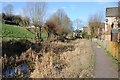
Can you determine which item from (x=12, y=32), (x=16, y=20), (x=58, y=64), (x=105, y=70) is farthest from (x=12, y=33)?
(x=105, y=70)

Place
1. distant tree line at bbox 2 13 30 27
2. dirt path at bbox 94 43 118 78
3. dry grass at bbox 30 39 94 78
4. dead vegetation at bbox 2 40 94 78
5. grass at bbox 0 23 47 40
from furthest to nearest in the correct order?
distant tree line at bbox 2 13 30 27 → grass at bbox 0 23 47 40 → dead vegetation at bbox 2 40 94 78 → dirt path at bbox 94 43 118 78 → dry grass at bbox 30 39 94 78

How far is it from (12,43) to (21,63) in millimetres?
8051

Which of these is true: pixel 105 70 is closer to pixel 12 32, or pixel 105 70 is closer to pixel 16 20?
pixel 12 32

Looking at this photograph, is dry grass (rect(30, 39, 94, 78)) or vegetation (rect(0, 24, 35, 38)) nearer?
dry grass (rect(30, 39, 94, 78))

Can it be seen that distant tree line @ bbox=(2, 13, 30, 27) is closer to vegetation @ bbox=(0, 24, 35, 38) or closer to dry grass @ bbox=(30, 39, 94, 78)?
vegetation @ bbox=(0, 24, 35, 38)

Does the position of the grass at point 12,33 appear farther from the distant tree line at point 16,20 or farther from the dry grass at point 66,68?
the dry grass at point 66,68

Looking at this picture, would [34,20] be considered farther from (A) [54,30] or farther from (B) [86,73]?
(B) [86,73]

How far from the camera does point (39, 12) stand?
4894 cm

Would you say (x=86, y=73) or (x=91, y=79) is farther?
(x=86, y=73)

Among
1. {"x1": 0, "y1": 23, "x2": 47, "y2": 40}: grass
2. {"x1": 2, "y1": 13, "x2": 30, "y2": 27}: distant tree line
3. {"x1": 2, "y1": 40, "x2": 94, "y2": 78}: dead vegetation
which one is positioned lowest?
{"x1": 2, "y1": 40, "x2": 94, "y2": 78}: dead vegetation

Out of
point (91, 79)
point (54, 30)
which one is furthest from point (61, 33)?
point (91, 79)

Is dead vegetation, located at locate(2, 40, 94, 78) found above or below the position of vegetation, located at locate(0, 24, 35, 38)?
below

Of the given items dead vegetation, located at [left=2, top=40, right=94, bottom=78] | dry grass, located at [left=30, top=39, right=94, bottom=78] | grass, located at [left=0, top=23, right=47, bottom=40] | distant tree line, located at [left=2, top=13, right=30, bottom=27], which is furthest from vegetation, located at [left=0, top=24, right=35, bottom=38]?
dry grass, located at [left=30, top=39, right=94, bottom=78]

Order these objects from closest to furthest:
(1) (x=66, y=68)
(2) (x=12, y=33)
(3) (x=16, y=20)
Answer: (1) (x=66, y=68) → (2) (x=12, y=33) → (3) (x=16, y=20)
